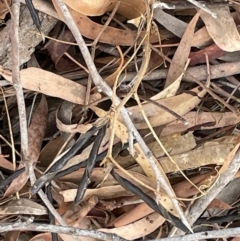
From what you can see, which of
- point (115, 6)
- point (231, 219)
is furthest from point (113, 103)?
point (231, 219)

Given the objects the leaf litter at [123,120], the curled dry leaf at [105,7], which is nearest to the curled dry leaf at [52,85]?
the leaf litter at [123,120]

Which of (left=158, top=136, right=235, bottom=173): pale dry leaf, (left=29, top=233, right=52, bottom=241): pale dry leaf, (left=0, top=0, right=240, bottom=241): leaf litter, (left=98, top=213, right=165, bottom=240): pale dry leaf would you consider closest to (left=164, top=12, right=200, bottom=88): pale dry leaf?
(left=0, top=0, right=240, bottom=241): leaf litter

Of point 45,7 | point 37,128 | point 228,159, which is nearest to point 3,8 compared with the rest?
point 45,7

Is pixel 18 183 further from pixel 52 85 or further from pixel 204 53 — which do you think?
pixel 204 53

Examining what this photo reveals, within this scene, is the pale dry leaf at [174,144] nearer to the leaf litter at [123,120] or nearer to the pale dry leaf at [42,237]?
the leaf litter at [123,120]

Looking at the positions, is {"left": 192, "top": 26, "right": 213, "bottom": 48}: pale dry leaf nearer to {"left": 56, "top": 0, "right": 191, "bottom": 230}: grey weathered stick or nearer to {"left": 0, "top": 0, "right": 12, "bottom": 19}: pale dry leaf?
{"left": 56, "top": 0, "right": 191, "bottom": 230}: grey weathered stick

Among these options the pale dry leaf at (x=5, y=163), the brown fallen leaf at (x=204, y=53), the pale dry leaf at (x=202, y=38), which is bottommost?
the pale dry leaf at (x=5, y=163)
